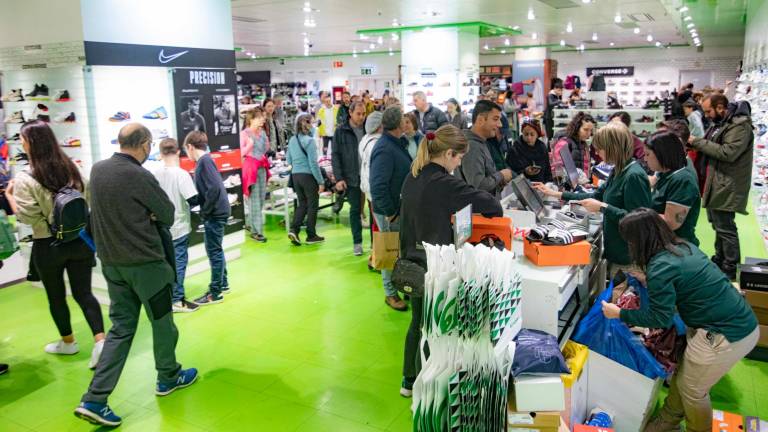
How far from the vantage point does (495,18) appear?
13.7 m

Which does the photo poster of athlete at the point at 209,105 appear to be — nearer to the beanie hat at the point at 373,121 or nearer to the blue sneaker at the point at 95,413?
the beanie hat at the point at 373,121

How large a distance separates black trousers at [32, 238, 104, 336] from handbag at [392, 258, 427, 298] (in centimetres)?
235

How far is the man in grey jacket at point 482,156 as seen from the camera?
173 inches

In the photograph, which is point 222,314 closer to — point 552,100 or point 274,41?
point 552,100

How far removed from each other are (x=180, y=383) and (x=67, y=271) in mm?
1184

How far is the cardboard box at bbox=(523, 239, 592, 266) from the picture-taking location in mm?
3254

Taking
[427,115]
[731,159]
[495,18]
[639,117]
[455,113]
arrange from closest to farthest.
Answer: [731,159] < [427,115] < [639,117] < [455,113] < [495,18]

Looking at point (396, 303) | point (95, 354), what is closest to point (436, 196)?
point (396, 303)

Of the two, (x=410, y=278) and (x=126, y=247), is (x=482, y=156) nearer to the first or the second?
(x=410, y=278)

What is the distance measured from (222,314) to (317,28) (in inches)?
471

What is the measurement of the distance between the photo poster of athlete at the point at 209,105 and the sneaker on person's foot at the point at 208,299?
1588 mm

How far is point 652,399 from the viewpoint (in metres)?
3.30

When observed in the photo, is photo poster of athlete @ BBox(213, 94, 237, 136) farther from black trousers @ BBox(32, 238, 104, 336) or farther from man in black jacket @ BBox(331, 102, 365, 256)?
black trousers @ BBox(32, 238, 104, 336)


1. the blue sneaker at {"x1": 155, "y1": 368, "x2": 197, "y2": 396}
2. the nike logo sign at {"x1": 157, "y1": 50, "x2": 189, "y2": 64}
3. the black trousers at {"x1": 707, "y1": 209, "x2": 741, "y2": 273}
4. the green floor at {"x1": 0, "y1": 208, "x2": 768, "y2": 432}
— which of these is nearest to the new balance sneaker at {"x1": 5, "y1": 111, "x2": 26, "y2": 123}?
the nike logo sign at {"x1": 157, "y1": 50, "x2": 189, "y2": 64}
